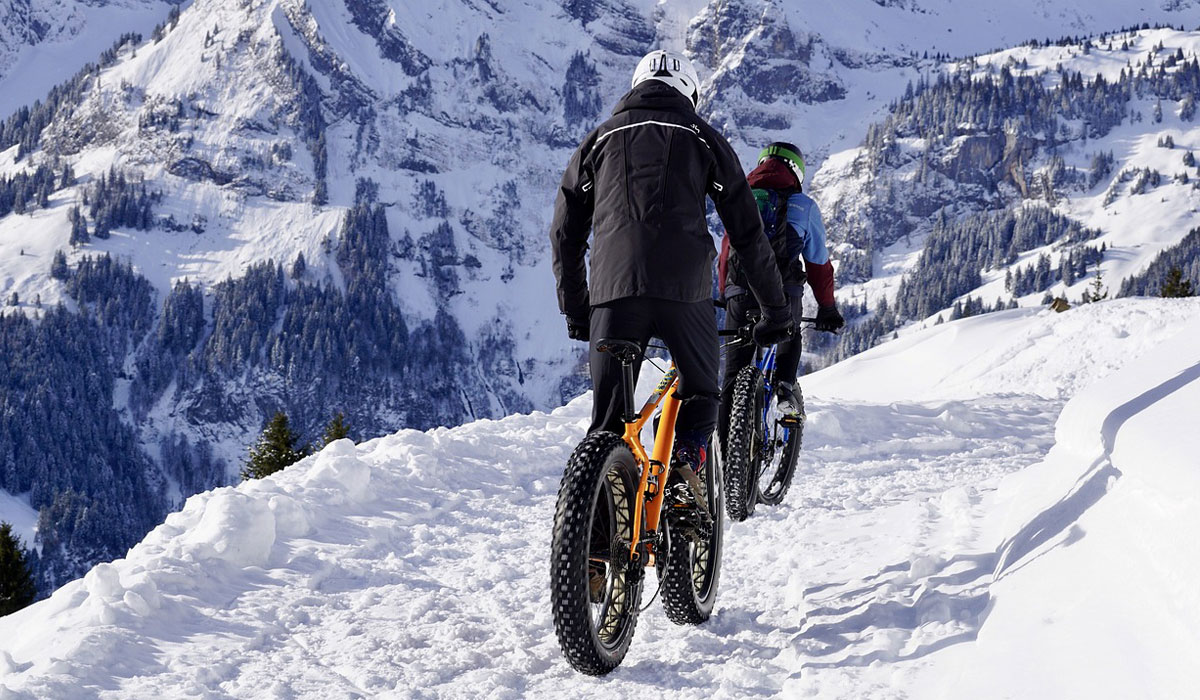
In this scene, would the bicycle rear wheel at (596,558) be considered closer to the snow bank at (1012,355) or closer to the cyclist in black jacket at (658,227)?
the cyclist in black jacket at (658,227)

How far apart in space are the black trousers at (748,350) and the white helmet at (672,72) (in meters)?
2.01

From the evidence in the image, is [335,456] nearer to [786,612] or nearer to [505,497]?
[505,497]

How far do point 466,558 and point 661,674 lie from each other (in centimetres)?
247

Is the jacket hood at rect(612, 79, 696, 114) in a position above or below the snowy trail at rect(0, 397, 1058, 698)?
above

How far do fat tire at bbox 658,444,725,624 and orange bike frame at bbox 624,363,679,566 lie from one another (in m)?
0.14

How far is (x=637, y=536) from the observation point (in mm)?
4453

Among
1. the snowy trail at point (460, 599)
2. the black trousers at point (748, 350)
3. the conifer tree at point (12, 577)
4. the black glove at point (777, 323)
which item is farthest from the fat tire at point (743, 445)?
the conifer tree at point (12, 577)

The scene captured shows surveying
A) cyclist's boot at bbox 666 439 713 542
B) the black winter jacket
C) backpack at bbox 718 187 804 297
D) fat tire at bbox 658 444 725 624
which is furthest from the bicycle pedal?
the black winter jacket

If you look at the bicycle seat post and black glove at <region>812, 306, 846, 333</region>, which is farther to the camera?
black glove at <region>812, 306, 846, 333</region>

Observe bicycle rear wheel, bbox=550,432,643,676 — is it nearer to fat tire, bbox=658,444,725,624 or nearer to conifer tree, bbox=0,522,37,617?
fat tire, bbox=658,444,725,624

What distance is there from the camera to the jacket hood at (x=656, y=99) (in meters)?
4.56

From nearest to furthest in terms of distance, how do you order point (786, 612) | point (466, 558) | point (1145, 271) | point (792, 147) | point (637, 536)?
point (637, 536) → point (786, 612) → point (466, 558) → point (792, 147) → point (1145, 271)

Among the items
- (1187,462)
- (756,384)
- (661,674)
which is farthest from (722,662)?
(756,384)

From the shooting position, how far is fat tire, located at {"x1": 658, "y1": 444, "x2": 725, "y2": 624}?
15.7 ft
